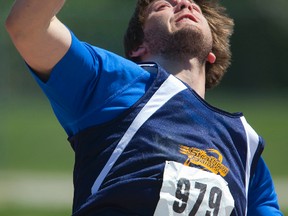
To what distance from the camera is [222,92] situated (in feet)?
65.5

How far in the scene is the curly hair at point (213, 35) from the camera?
15.0 feet

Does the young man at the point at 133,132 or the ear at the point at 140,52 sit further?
the ear at the point at 140,52

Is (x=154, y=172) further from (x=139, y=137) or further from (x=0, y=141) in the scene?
(x=0, y=141)

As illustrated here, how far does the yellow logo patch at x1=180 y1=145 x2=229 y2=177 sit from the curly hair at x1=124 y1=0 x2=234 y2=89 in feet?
2.84

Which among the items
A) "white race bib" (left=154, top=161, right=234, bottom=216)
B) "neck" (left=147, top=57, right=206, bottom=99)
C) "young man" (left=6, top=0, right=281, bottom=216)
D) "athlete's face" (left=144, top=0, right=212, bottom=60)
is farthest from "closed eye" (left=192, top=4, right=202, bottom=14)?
→ "white race bib" (left=154, top=161, right=234, bottom=216)

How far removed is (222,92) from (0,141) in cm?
816

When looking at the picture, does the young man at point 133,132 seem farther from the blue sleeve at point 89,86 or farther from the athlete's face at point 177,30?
the athlete's face at point 177,30

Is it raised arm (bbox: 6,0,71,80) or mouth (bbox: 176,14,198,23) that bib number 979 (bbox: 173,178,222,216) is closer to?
raised arm (bbox: 6,0,71,80)

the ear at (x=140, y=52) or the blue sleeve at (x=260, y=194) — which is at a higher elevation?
the ear at (x=140, y=52)

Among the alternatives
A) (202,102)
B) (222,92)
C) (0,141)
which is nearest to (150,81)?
(202,102)

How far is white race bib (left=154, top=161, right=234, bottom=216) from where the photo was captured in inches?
144

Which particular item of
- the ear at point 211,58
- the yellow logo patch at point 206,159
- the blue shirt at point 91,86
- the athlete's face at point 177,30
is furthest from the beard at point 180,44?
the yellow logo patch at point 206,159

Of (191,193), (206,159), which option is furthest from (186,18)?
(191,193)

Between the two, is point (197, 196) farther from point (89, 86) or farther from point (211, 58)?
point (211, 58)
